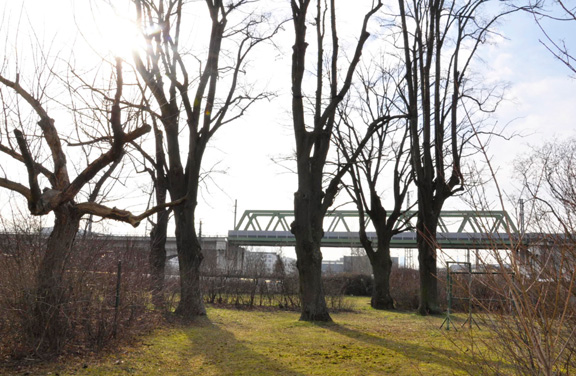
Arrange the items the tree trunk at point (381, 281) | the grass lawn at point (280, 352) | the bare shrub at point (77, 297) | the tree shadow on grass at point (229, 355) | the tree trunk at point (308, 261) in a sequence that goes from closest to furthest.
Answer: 1. the bare shrub at point (77, 297)
2. the grass lawn at point (280, 352)
3. the tree shadow on grass at point (229, 355)
4. the tree trunk at point (308, 261)
5. the tree trunk at point (381, 281)

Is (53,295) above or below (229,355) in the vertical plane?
above

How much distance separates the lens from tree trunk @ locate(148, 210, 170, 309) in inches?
448

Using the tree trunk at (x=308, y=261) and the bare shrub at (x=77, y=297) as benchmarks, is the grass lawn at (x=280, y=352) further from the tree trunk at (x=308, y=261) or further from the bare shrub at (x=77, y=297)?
the tree trunk at (x=308, y=261)

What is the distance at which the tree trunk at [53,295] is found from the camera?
21.8 ft

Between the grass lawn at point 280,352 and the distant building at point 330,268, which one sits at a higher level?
the distant building at point 330,268

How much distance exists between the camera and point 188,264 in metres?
13.7

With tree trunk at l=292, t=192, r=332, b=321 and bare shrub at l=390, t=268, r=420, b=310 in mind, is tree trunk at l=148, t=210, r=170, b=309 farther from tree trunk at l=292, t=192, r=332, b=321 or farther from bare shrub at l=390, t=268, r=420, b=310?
bare shrub at l=390, t=268, r=420, b=310

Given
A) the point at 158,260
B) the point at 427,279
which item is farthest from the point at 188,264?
the point at 427,279

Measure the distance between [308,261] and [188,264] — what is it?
325cm

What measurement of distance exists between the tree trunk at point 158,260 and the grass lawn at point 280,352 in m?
0.76

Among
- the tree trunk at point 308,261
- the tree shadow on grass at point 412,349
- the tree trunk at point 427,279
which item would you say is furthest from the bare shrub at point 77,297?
the tree trunk at point 427,279

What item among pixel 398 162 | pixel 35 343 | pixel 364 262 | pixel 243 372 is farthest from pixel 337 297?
pixel 364 262

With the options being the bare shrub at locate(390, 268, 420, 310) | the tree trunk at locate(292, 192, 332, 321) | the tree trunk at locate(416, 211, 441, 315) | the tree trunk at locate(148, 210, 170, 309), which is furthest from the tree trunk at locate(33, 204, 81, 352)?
the bare shrub at locate(390, 268, 420, 310)

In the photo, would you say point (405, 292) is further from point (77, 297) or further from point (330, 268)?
point (77, 297)
